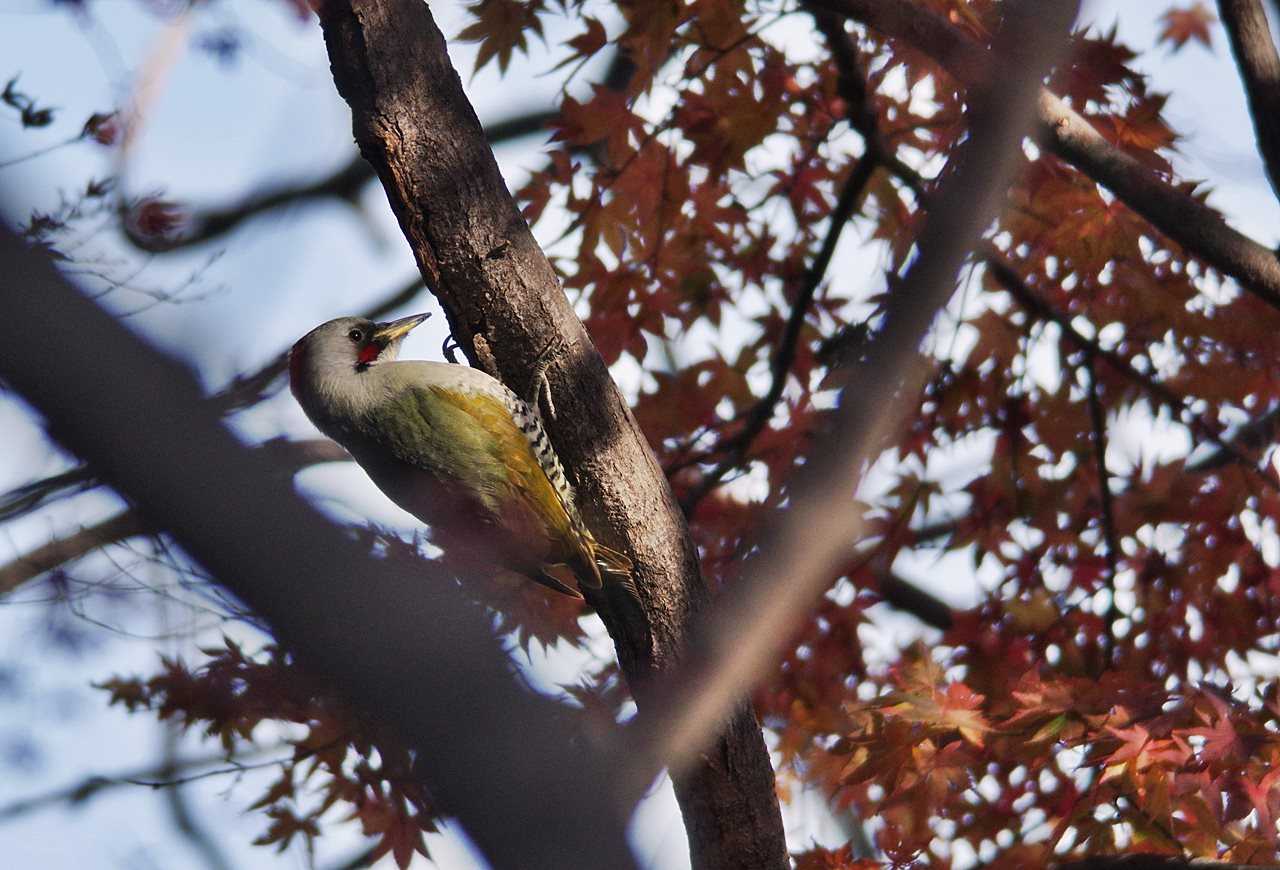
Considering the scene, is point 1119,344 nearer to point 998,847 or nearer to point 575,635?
point 998,847

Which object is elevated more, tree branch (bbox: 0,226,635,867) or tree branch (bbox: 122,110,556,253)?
tree branch (bbox: 122,110,556,253)

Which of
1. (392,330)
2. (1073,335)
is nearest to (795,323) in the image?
(1073,335)

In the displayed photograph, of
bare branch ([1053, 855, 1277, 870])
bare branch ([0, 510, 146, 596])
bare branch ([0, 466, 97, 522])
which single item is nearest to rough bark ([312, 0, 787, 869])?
bare branch ([1053, 855, 1277, 870])

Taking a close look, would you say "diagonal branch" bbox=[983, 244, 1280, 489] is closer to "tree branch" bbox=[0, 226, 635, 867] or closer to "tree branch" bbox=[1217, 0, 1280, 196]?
"tree branch" bbox=[1217, 0, 1280, 196]

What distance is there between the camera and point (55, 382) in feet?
3.27

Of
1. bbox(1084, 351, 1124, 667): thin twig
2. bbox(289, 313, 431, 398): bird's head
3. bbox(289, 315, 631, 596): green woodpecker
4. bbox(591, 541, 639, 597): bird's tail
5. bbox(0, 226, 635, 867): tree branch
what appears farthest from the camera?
bbox(1084, 351, 1124, 667): thin twig

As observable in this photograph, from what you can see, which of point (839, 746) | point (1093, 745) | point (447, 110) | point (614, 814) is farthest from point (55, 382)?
point (1093, 745)

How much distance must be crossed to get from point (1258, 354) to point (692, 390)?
8.48ft

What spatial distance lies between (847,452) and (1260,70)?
251 cm

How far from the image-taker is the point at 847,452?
115 inches

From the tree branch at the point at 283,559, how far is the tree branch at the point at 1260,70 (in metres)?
3.98

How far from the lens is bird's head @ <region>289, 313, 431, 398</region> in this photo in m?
4.26

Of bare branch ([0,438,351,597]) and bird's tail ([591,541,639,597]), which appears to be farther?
bare branch ([0,438,351,597])

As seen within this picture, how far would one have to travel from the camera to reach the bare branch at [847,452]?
2.90 m
